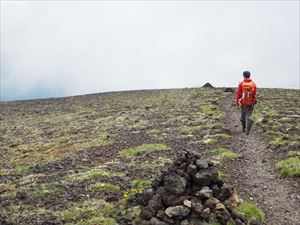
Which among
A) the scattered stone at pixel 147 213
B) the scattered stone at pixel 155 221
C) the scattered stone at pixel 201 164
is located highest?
the scattered stone at pixel 201 164

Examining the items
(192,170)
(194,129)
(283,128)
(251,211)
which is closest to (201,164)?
(192,170)

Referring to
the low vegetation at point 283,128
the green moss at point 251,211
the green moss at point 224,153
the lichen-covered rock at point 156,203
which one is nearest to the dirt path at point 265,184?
the green moss at point 251,211

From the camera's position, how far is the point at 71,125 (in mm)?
46906

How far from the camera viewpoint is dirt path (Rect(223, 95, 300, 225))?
18.1 m

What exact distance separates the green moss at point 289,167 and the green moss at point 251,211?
522 cm

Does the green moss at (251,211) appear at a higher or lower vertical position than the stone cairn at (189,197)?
lower

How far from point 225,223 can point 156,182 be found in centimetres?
308

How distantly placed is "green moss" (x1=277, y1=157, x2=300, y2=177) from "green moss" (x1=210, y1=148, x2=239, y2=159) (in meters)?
2.80

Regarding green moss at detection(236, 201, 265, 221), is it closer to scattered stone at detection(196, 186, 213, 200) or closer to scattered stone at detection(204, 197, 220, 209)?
scattered stone at detection(204, 197, 220, 209)

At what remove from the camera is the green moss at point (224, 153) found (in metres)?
25.5

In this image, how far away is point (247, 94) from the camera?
104 feet

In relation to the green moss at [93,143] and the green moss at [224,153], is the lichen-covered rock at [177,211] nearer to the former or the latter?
the green moss at [224,153]

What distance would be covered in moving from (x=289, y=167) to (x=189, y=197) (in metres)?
8.33

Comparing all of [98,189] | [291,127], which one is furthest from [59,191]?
[291,127]
